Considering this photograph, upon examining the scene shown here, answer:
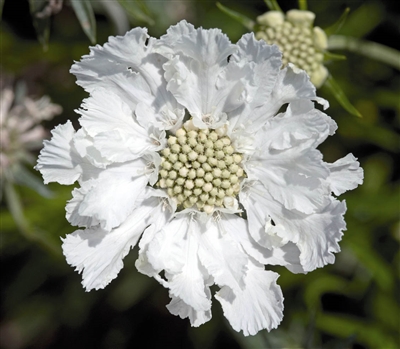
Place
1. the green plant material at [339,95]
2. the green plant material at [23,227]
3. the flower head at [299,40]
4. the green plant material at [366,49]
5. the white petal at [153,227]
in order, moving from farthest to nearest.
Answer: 1. the green plant material at [23,227]
2. the green plant material at [366,49]
3. the flower head at [299,40]
4. the green plant material at [339,95]
5. the white petal at [153,227]

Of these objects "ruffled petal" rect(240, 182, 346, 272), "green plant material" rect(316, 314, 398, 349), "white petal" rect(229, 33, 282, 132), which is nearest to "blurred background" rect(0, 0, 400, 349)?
"green plant material" rect(316, 314, 398, 349)

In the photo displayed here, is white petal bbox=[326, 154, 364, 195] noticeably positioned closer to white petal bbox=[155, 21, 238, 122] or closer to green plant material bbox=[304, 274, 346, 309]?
white petal bbox=[155, 21, 238, 122]

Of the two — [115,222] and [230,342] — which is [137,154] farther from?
[230,342]

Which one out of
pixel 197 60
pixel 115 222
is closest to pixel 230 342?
pixel 115 222

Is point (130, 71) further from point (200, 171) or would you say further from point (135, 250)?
point (135, 250)

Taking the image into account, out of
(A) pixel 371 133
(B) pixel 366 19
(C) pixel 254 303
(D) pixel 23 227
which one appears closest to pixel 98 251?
(C) pixel 254 303

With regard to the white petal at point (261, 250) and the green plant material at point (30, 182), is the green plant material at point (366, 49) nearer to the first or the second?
the white petal at point (261, 250)

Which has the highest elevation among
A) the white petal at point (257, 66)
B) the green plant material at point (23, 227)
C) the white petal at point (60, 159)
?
the white petal at point (257, 66)

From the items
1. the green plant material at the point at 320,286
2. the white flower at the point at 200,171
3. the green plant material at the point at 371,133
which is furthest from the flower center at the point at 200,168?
the green plant material at the point at 371,133
